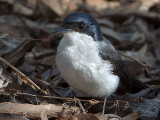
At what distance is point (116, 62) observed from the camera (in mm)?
5656

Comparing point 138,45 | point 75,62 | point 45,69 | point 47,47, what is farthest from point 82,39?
point 138,45

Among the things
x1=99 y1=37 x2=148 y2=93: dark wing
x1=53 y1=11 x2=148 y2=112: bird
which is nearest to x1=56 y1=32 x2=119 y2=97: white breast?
x1=53 y1=11 x2=148 y2=112: bird

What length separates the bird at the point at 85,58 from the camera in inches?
201

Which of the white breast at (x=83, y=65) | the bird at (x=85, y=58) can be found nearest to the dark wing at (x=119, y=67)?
the bird at (x=85, y=58)

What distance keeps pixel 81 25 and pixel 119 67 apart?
2.69ft

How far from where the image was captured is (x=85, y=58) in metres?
5.13

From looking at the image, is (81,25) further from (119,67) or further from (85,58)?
(119,67)

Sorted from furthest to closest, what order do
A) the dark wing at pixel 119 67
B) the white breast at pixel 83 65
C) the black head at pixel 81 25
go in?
the dark wing at pixel 119 67 → the black head at pixel 81 25 → the white breast at pixel 83 65

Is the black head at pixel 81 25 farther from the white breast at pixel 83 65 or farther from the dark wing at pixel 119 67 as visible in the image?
the dark wing at pixel 119 67

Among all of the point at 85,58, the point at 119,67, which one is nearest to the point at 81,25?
the point at 85,58

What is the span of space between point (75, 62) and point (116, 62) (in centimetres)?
77

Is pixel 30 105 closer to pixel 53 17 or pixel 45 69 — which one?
pixel 45 69

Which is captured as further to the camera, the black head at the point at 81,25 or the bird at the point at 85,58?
the black head at the point at 81,25

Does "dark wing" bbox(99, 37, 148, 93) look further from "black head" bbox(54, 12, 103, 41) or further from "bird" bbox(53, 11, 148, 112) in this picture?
"black head" bbox(54, 12, 103, 41)
